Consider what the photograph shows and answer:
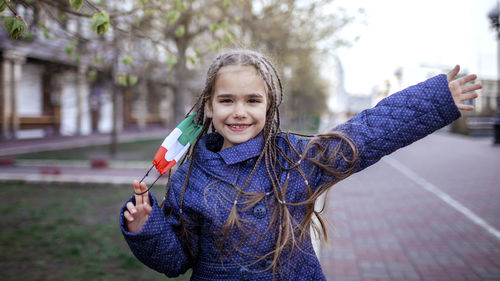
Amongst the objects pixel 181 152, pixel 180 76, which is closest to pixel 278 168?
pixel 181 152

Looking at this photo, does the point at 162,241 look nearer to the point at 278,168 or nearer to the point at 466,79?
the point at 278,168

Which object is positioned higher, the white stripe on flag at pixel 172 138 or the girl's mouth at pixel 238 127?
the girl's mouth at pixel 238 127

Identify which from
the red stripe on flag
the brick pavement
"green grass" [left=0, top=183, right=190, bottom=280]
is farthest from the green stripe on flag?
"green grass" [left=0, top=183, right=190, bottom=280]

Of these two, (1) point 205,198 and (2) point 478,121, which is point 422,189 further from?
(2) point 478,121

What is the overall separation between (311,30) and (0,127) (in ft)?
45.4

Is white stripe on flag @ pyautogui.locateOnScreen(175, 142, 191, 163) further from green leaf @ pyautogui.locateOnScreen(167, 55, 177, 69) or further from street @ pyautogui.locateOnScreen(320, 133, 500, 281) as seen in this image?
green leaf @ pyautogui.locateOnScreen(167, 55, 177, 69)

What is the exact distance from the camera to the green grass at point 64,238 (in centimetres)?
383

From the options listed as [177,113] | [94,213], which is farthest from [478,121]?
[94,213]

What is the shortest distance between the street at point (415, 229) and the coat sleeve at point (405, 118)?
2.08 ft

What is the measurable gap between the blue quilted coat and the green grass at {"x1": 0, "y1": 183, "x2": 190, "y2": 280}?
2.21m

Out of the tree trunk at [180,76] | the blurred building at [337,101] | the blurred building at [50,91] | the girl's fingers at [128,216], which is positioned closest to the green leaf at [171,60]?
the girl's fingers at [128,216]

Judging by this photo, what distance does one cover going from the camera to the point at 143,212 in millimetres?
1679

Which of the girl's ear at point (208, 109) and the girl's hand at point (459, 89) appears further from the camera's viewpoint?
the girl's ear at point (208, 109)

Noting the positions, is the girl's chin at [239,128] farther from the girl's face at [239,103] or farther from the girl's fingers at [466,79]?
the girl's fingers at [466,79]
